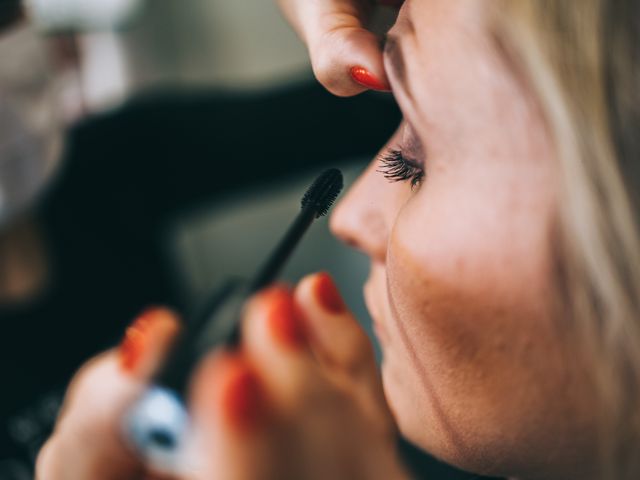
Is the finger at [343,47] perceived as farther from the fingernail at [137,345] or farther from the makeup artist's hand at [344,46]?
the fingernail at [137,345]

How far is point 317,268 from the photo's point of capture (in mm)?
383

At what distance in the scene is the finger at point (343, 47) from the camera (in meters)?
0.36

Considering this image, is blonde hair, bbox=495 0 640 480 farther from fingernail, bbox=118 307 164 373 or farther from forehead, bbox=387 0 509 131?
fingernail, bbox=118 307 164 373

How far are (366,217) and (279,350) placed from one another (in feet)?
0.36

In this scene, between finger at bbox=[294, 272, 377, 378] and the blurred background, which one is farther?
the blurred background

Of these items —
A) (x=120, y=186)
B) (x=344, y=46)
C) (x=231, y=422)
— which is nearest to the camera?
(x=231, y=422)

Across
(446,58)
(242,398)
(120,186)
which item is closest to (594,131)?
(446,58)

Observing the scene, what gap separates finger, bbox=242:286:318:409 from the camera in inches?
11.3

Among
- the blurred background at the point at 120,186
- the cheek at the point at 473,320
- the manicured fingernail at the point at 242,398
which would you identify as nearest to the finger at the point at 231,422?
the manicured fingernail at the point at 242,398

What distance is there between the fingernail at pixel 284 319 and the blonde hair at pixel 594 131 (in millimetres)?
124

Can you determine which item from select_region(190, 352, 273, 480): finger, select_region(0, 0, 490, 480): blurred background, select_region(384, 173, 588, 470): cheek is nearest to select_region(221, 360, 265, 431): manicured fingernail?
select_region(190, 352, 273, 480): finger

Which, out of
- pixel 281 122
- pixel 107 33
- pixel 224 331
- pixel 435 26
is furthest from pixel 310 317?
pixel 107 33

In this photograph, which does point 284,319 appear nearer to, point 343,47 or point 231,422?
point 231,422

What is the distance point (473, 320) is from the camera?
13.9 inches
